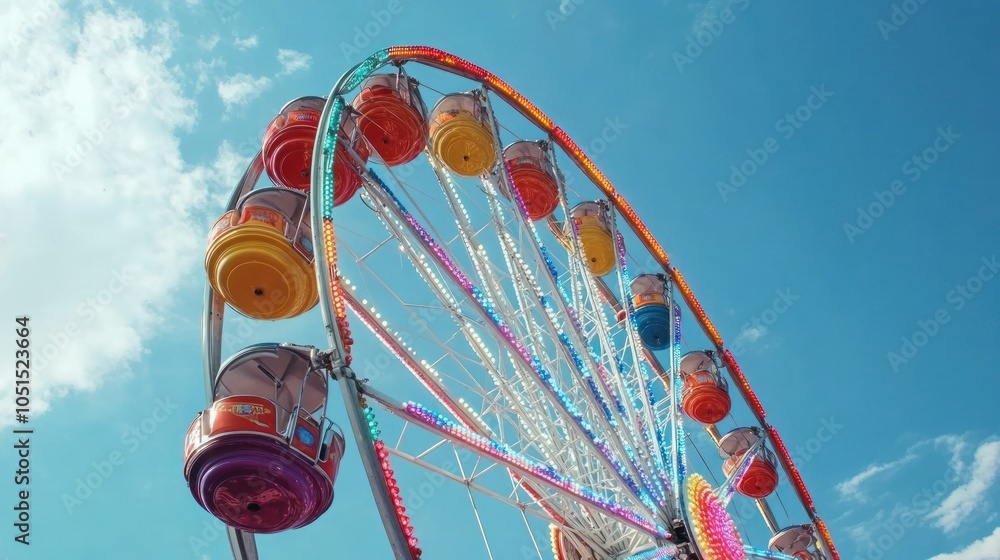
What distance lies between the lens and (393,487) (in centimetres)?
681

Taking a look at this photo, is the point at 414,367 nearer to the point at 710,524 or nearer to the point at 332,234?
the point at 332,234

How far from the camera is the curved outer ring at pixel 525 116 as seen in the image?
7.90 meters

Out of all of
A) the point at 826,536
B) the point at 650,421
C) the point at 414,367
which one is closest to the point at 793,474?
the point at 826,536

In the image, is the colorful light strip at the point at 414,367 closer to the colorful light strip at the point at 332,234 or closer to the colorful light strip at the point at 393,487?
the colorful light strip at the point at 332,234

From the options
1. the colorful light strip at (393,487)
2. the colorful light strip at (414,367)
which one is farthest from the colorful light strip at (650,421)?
the colorful light strip at (393,487)

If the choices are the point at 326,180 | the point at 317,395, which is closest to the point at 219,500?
the point at 317,395

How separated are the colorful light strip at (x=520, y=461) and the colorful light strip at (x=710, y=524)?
0.51m

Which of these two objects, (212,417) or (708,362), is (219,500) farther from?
(708,362)

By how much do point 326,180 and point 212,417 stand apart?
2.98 meters

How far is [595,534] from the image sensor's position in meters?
11.6

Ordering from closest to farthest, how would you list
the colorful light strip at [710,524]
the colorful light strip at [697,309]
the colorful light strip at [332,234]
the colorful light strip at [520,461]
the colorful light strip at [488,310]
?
the colorful light strip at [332,234]
the colorful light strip at [520,461]
the colorful light strip at [488,310]
the colorful light strip at [710,524]
the colorful light strip at [697,309]

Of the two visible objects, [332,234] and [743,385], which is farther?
[743,385]

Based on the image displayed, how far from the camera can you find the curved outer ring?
7.90 meters

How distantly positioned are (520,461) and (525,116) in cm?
776
